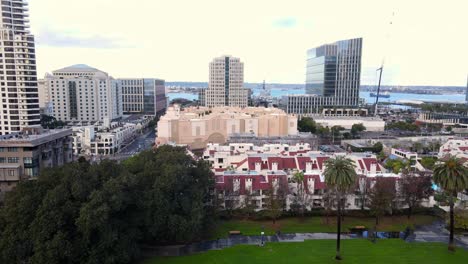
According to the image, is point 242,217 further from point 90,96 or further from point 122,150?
point 90,96

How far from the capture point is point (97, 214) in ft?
93.9

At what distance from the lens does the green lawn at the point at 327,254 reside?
109 feet

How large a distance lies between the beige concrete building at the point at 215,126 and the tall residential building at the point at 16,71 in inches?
1198

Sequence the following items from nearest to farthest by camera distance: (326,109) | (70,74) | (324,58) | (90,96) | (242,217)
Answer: (242,217) < (90,96) < (70,74) < (326,109) < (324,58)

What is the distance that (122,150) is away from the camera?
9200 centimetres

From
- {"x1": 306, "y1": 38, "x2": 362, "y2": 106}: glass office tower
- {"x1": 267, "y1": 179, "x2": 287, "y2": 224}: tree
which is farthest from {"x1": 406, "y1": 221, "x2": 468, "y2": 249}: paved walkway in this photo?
{"x1": 306, "y1": 38, "x2": 362, "y2": 106}: glass office tower

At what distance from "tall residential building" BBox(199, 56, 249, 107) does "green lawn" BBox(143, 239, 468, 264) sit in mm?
122329

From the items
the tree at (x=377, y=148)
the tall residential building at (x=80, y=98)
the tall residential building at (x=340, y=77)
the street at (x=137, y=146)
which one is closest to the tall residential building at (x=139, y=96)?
the tall residential building at (x=80, y=98)

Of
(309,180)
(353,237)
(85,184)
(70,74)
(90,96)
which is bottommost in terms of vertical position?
(353,237)

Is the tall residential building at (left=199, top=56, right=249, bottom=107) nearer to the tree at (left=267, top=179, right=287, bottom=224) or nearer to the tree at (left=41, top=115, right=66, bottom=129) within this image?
the tree at (left=41, top=115, right=66, bottom=129)

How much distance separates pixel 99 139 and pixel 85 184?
2290 inches

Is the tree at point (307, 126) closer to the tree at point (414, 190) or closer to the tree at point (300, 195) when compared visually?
the tree at point (414, 190)

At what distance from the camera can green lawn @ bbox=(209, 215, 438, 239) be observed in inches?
1597

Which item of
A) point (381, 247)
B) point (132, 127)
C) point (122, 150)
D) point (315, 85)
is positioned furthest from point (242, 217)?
point (315, 85)
